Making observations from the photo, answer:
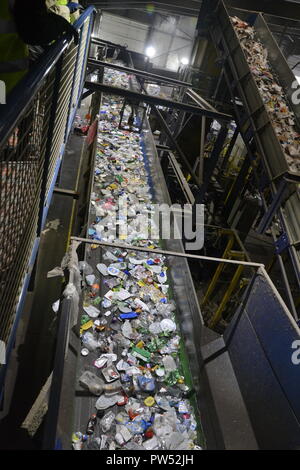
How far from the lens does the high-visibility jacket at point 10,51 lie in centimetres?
151

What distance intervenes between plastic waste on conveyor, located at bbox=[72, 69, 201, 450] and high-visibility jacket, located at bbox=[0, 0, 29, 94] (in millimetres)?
2331

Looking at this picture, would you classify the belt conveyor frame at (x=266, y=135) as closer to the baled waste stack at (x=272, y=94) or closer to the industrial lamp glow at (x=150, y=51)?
the baled waste stack at (x=272, y=94)

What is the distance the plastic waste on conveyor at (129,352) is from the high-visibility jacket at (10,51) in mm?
2331

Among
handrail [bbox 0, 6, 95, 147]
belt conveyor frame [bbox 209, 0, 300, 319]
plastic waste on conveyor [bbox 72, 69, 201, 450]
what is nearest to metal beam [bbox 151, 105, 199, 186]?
belt conveyor frame [bbox 209, 0, 300, 319]

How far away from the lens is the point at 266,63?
23.0 ft

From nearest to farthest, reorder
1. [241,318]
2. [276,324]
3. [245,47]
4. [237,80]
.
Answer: [276,324] < [241,318] < [237,80] < [245,47]

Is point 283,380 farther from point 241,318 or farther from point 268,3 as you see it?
point 268,3

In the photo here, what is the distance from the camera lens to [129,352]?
304 centimetres

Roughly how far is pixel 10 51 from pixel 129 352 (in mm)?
2651

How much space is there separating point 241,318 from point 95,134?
220 inches

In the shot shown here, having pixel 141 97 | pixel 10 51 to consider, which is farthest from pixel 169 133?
pixel 10 51

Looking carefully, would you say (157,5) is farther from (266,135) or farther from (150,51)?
(266,135)

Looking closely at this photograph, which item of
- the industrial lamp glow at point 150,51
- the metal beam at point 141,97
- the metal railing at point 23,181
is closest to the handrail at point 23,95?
the metal railing at point 23,181

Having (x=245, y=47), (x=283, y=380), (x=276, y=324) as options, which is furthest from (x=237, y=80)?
(x=283, y=380)
